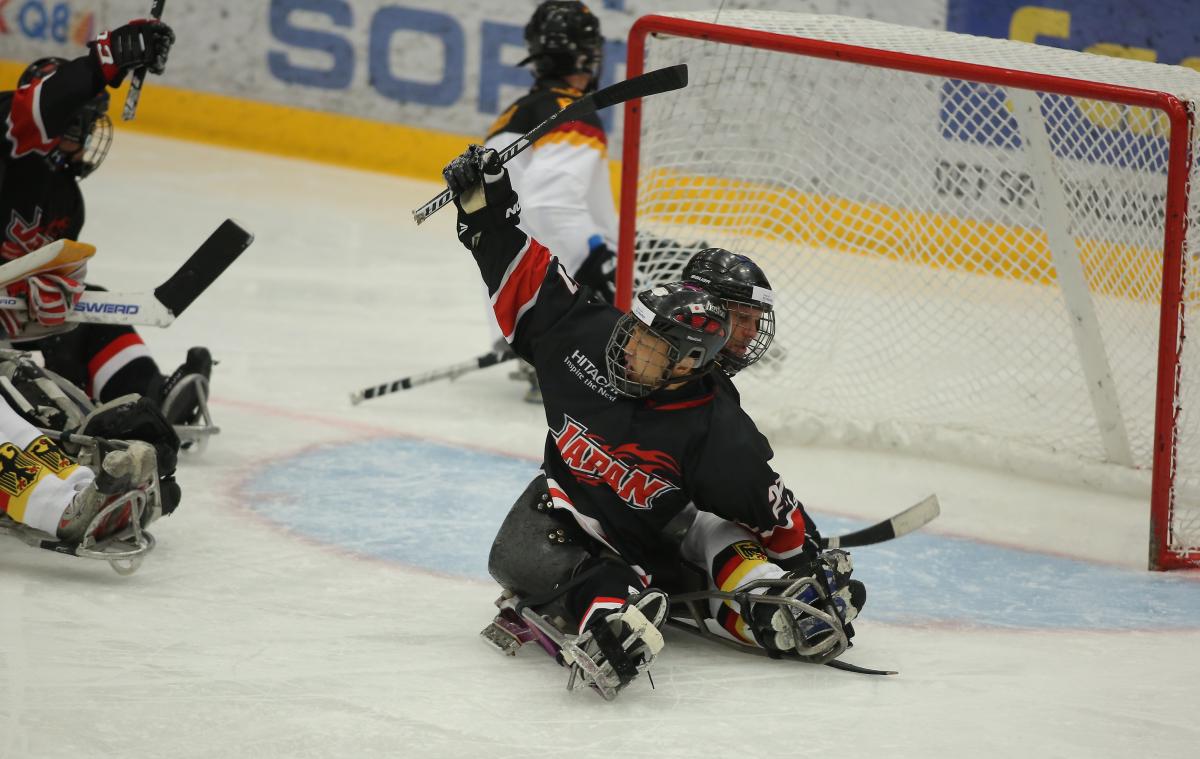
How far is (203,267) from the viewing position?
351cm

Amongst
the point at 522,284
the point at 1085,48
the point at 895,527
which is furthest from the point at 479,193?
the point at 1085,48

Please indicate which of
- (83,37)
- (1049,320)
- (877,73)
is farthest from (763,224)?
(83,37)

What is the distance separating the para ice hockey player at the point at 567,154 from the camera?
15.4 ft

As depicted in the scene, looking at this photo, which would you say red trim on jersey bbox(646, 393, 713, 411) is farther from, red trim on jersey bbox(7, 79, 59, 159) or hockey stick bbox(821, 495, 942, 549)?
red trim on jersey bbox(7, 79, 59, 159)

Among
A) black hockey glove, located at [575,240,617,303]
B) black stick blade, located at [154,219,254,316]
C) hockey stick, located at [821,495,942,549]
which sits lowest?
hockey stick, located at [821,495,942,549]

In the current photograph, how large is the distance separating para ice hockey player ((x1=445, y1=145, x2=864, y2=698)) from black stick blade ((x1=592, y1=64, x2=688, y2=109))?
0.76 ft

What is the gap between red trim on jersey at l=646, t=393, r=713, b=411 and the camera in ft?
8.61

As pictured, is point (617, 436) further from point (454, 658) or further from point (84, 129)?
point (84, 129)

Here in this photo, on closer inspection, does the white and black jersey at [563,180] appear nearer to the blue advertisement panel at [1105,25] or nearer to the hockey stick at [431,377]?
the hockey stick at [431,377]

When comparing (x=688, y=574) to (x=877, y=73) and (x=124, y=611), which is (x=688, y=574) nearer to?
(x=124, y=611)

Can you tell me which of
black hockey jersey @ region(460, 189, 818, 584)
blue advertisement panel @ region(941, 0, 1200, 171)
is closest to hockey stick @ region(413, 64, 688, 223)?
black hockey jersey @ region(460, 189, 818, 584)

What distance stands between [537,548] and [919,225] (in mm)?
2510

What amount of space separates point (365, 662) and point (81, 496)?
0.69 meters

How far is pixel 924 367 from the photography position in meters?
4.64
